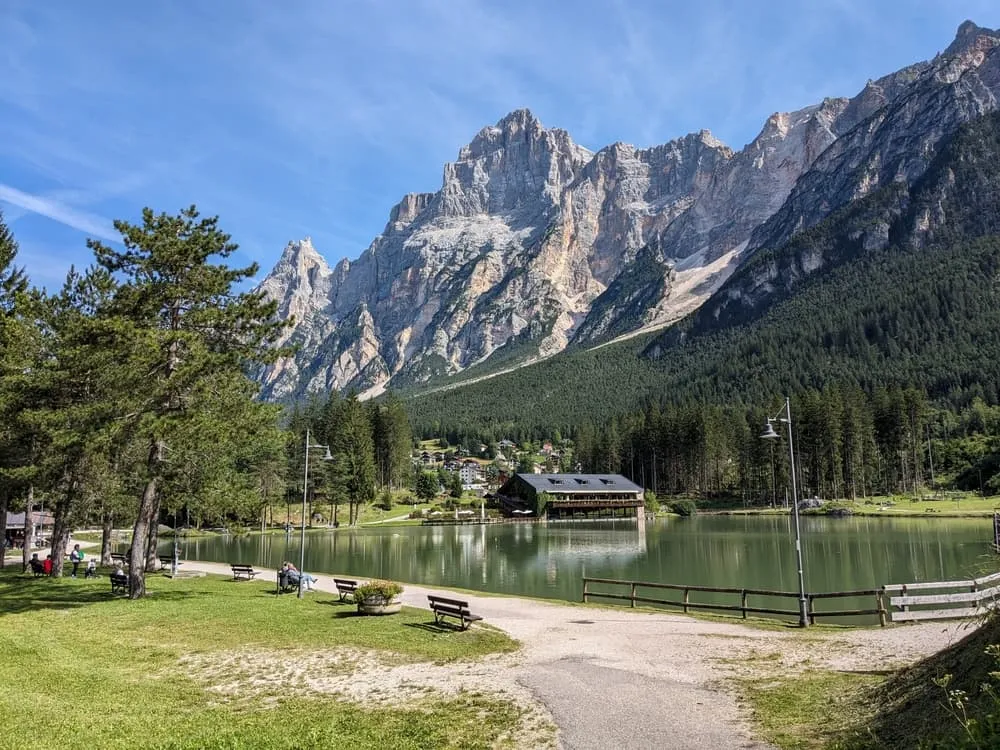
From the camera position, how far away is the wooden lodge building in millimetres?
111375

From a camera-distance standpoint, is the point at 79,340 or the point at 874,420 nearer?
the point at 79,340

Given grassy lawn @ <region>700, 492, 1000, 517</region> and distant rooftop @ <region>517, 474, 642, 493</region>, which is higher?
distant rooftop @ <region>517, 474, 642, 493</region>

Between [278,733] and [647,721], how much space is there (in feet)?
20.3

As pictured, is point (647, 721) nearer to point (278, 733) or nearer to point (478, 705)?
point (478, 705)

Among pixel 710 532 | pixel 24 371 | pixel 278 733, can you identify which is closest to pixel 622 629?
pixel 278 733

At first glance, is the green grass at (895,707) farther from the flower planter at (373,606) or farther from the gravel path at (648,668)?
the flower planter at (373,606)

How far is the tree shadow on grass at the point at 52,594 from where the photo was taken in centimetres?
2423

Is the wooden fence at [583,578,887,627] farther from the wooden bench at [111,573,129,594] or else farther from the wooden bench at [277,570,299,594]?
the wooden bench at [111,573,129,594]

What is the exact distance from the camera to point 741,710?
11.7 meters

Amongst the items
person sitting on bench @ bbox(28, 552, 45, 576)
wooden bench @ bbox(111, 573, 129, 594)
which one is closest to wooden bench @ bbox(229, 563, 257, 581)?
wooden bench @ bbox(111, 573, 129, 594)

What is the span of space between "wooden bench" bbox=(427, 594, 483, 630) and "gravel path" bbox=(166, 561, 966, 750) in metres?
1.47

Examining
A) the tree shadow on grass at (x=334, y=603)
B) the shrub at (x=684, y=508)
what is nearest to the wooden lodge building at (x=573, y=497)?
the shrub at (x=684, y=508)

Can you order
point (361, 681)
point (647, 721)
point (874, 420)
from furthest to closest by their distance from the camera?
point (874, 420) → point (361, 681) → point (647, 721)

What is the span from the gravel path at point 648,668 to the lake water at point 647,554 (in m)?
7.38
